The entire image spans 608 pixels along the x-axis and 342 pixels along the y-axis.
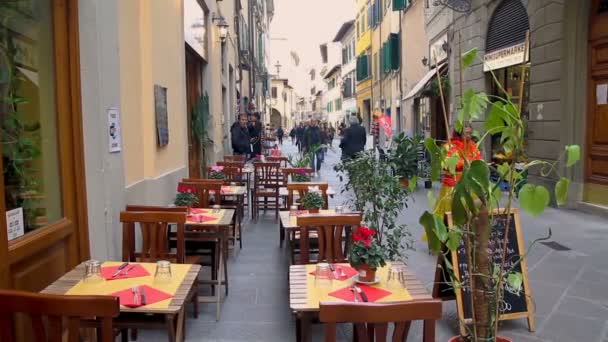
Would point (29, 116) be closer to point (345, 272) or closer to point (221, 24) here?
point (345, 272)

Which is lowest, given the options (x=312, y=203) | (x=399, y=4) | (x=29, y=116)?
(x=312, y=203)

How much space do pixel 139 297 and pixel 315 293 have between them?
0.90 m

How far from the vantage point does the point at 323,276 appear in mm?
3176

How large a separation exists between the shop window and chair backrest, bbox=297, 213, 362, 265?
1713 millimetres

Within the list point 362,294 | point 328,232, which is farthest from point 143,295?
point 328,232

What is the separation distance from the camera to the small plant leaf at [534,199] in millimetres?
2184

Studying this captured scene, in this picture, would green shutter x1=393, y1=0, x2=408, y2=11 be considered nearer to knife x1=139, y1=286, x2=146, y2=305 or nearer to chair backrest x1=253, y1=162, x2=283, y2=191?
chair backrest x1=253, y1=162, x2=283, y2=191

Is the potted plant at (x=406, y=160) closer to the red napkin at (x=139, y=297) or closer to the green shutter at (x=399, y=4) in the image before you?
the red napkin at (x=139, y=297)

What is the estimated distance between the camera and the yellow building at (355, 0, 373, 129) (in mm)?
33750

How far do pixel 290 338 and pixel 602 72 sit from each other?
6.93 metres

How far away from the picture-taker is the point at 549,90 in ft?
30.6

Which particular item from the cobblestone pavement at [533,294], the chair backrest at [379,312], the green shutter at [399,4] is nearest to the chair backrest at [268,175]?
the cobblestone pavement at [533,294]

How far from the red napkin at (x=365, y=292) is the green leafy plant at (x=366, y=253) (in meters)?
0.12

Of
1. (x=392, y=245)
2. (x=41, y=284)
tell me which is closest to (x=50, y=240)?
(x=41, y=284)
